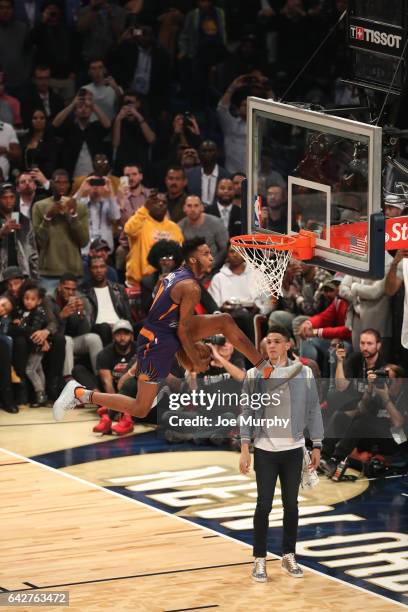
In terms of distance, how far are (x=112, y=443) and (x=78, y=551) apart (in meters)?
3.38

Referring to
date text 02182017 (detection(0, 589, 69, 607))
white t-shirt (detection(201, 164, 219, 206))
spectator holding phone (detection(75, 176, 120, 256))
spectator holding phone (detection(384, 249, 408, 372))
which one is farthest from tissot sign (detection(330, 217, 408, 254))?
white t-shirt (detection(201, 164, 219, 206))

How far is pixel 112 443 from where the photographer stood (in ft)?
48.6

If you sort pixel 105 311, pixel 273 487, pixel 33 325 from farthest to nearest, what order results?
1. pixel 105 311
2. pixel 33 325
3. pixel 273 487

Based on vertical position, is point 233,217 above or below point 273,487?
above

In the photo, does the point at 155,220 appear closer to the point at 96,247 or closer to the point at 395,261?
the point at 96,247

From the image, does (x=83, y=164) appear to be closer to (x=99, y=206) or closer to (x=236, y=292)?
(x=99, y=206)

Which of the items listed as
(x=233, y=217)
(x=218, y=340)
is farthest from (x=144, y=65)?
(x=218, y=340)

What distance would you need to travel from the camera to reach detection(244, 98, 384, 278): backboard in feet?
32.9

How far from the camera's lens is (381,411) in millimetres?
13250

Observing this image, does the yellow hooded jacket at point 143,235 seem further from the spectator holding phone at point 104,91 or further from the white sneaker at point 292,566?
the white sneaker at point 292,566

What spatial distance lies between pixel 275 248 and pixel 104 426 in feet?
15.7

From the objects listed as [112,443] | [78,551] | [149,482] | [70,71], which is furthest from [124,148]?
[78,551]

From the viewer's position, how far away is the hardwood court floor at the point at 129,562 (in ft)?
33.8

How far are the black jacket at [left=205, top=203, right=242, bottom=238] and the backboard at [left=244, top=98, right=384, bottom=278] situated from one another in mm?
4604
